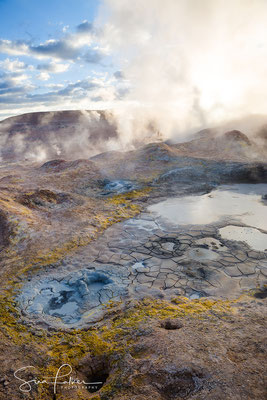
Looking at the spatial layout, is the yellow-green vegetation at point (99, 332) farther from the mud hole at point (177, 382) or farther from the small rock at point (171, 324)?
the mud hole at point (177, 382)

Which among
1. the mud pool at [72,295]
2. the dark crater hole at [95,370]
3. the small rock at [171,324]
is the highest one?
the mud pool at [72,295]

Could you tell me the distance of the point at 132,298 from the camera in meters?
4.20

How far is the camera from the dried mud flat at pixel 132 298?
2752 millimetres

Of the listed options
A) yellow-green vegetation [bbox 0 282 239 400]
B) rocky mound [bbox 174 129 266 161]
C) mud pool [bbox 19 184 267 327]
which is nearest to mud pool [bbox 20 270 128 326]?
mud pool [bbox 19 184 267 327]

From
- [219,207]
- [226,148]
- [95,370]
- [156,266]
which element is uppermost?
[226,148]

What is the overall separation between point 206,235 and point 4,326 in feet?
14.1

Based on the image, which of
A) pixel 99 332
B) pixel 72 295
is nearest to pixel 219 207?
pixel 72 295

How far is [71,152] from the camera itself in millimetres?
28844

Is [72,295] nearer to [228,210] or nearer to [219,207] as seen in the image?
[228,210]

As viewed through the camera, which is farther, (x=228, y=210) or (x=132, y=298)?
(x=228, y=210)

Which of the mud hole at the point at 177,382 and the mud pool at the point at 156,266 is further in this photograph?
the mud pool at the point at 156,266

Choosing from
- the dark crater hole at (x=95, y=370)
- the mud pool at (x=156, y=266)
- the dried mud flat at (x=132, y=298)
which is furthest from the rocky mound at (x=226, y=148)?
the dark crater hole at (x=95, y=370)

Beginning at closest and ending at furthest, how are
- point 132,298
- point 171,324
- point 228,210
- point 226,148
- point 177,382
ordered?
point 177,382 → point 171,324 → point 132,298 → point 228,210 → point 226,148

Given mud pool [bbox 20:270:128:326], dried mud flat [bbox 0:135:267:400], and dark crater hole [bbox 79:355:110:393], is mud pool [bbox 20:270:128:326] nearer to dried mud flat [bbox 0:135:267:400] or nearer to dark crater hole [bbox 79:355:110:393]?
dried mud flat [bbox 0:135:267:400]
